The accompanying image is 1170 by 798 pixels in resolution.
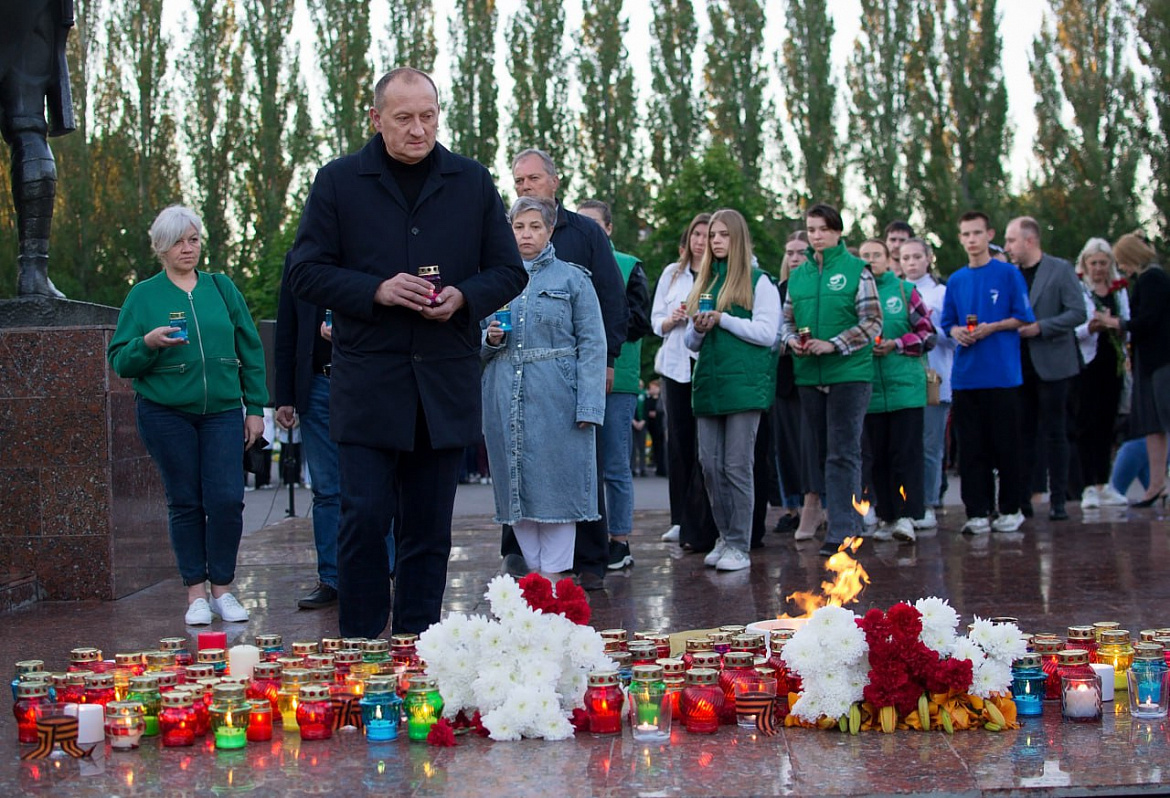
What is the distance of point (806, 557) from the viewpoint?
8.78m

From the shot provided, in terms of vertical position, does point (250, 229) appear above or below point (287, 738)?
above

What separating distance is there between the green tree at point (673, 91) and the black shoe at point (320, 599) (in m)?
36.1

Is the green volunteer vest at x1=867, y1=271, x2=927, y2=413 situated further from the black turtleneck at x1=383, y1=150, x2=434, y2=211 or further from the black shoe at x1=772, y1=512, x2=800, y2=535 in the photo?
the black turtleneck at x1=383, y1=150, x2=434, y2=211

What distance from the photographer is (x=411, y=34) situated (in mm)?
42906

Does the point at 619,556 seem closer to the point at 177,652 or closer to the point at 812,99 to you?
the point at 177,652

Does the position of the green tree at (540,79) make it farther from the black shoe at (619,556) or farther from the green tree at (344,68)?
the black shoe at (619,556)

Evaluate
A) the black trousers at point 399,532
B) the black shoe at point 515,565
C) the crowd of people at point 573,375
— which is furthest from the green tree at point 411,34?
the black trousers at point 399,532

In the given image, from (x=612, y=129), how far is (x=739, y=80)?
13.0ft

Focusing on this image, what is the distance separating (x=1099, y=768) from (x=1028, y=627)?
2.36 meters

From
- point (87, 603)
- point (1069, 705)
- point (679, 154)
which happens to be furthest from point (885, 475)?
point (679, 154)

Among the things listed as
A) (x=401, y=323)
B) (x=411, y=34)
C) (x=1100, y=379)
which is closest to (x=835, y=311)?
(x=401, y=323)

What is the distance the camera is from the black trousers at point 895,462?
32.3ft

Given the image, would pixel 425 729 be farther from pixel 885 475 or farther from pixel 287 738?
pixel 885 475

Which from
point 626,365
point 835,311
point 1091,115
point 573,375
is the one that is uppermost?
point 1091,115
